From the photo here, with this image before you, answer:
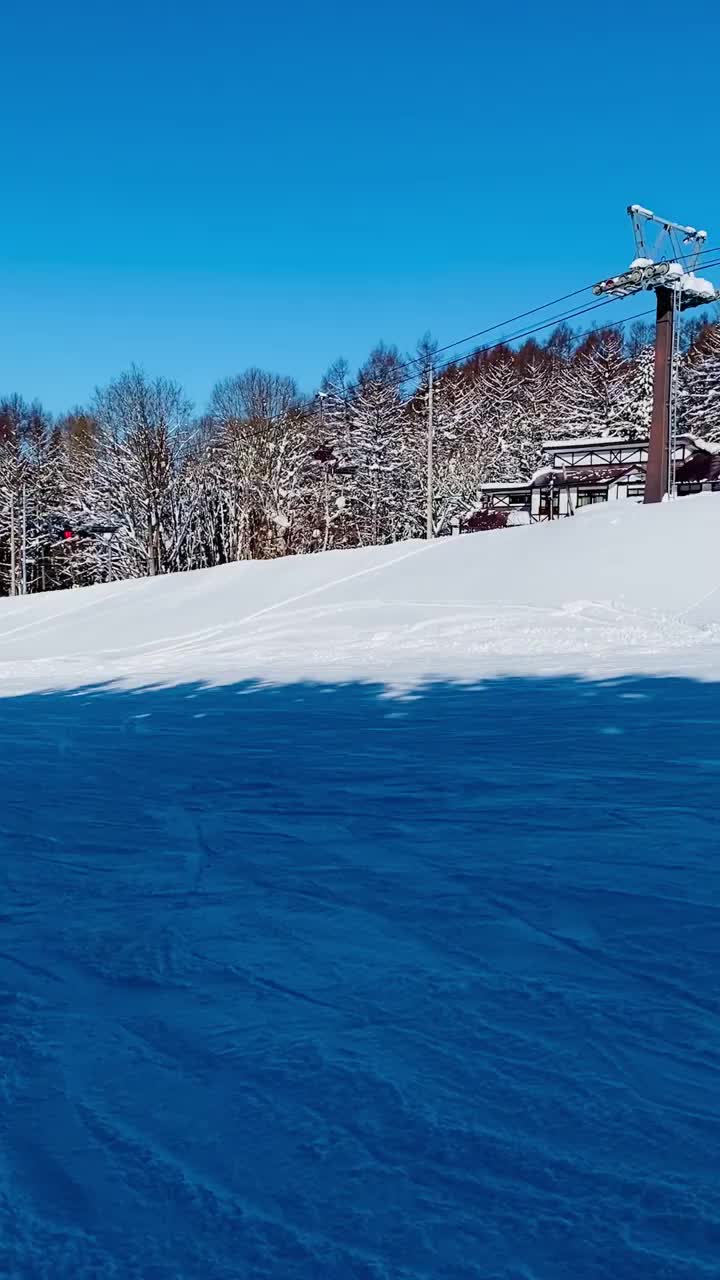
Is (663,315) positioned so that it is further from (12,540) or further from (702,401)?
(12,540)

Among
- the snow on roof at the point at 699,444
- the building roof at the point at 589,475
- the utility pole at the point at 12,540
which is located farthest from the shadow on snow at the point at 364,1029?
the utility pole at the point at 12,540

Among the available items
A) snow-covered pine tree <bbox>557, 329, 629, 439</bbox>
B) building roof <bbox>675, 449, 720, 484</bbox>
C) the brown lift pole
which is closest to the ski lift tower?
the brown lift pole

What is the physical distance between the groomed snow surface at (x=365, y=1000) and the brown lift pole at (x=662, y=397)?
16.8 metres

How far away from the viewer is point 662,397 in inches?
874

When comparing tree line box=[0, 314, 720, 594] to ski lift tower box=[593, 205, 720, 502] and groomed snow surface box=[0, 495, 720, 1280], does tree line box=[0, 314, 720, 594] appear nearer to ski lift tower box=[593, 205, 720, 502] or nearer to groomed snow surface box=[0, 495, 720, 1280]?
ski lift tower box=[593, 205, 720, 502]

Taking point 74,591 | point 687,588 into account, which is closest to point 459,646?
point 687,588

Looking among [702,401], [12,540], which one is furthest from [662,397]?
[12,540]

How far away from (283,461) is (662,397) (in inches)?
1110

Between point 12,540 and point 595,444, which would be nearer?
point 595,444

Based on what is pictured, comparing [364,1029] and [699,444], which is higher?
[699,444]

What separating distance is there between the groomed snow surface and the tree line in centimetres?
3801

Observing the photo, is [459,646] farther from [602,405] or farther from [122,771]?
[602,405]

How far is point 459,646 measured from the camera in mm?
10742

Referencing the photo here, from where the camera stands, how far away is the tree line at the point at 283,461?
46.1 meters
